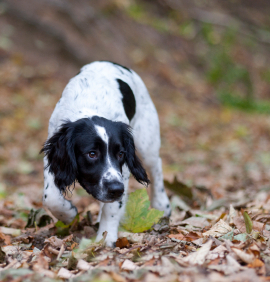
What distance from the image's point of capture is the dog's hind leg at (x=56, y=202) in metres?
3.64

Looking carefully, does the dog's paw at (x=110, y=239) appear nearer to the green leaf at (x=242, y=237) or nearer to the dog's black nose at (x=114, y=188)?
the dog's black nose at (x=114, y=188)

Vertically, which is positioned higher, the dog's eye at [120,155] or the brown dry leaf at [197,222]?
the dog's eye at [120,155]

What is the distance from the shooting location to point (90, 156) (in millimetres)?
3291

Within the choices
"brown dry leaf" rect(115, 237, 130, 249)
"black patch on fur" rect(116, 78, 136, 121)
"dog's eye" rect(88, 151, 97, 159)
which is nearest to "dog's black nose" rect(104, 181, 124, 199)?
"dog's eye" rect(88, 151, 97, 159)

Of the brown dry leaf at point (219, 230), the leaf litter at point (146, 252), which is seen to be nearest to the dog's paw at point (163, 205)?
the leaf litter at point (146, 252)

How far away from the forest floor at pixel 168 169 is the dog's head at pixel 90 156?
1.54ft

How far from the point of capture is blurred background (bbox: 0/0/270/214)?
7.55 m

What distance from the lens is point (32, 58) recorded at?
10891 mm

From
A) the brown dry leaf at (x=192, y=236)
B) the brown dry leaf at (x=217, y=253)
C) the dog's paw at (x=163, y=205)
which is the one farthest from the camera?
the dog's paw at (x=163, y=205)

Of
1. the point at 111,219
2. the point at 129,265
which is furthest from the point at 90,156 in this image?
the point at 129,265

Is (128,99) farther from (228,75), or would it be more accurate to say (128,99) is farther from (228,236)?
A: (228,75)

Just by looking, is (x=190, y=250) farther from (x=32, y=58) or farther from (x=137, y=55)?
(x=137, y=55)

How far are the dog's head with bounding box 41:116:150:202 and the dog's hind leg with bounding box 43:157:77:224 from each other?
0.79 ft

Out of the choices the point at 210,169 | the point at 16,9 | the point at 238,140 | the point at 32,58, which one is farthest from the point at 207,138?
the point at 16,9
